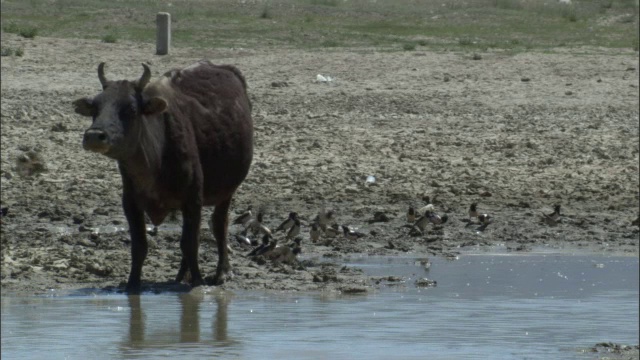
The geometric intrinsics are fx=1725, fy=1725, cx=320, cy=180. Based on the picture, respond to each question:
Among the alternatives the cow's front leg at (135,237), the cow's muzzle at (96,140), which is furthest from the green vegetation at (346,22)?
the cow's muzzle at (96,140)

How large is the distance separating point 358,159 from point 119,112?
6922mm

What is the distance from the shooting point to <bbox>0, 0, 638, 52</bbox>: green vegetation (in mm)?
27516

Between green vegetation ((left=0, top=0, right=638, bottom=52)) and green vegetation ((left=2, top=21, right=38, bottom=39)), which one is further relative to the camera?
green vegetation ((left=0, top=0, right=638, bottom=52))

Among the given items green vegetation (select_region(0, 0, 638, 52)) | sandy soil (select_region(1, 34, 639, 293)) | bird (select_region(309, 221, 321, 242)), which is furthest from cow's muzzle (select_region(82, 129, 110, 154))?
green vegetation (select_region(0, 0, 638, 52))

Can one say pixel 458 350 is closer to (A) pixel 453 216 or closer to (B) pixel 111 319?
(B) pixel 111 319

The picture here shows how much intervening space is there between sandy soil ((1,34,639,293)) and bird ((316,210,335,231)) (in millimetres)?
154

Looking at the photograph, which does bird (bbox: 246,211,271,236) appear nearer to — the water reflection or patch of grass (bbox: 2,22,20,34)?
the water reflection

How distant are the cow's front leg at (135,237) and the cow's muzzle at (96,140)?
2.56 feet

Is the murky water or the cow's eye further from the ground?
the cow's eye

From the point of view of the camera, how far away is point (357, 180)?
16625 mm

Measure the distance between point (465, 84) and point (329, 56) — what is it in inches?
104

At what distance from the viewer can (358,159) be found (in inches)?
682

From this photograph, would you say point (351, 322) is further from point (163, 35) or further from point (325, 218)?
point (163, 35)

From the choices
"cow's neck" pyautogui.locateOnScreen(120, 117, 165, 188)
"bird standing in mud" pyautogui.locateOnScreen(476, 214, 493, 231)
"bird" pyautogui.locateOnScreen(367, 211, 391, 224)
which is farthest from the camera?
"bird" pyautogui.locateOnScreen(367, 211, 391, 224)
